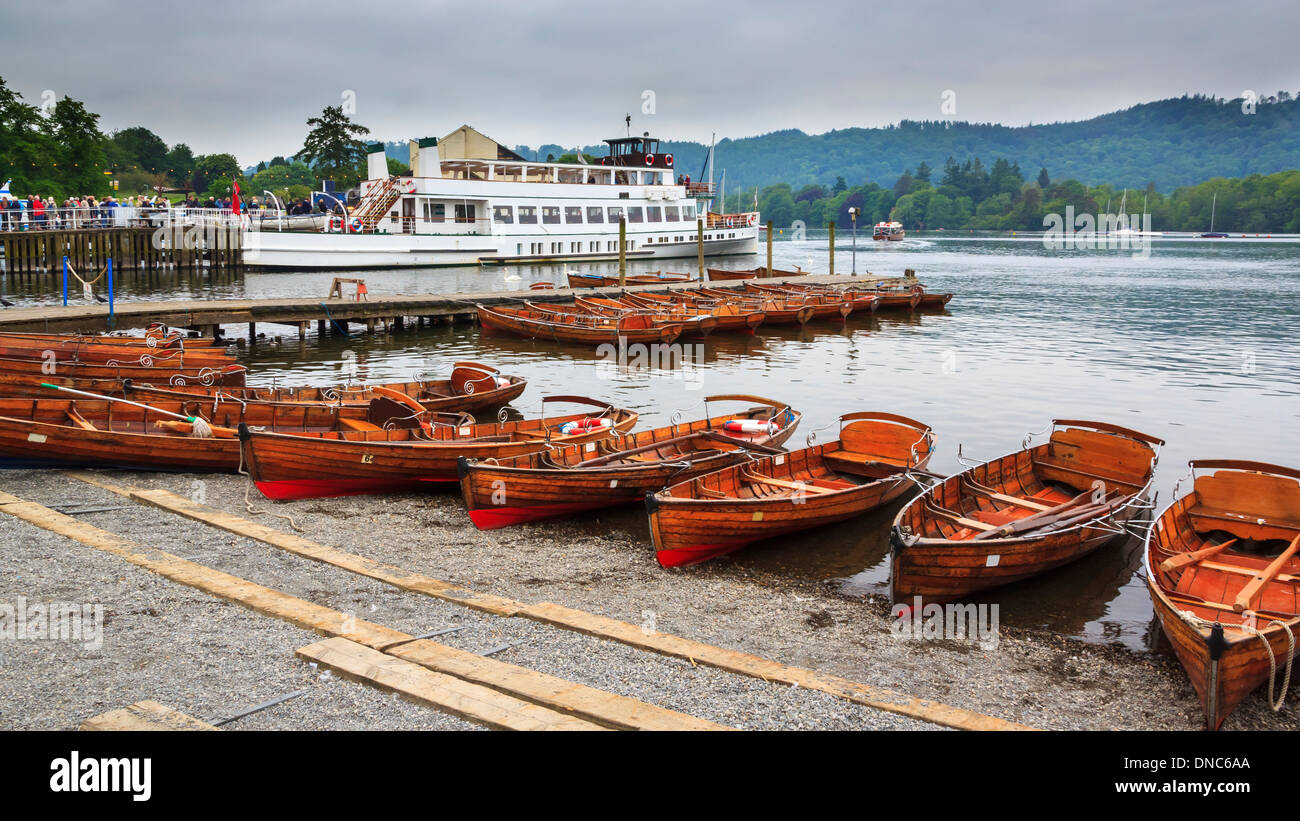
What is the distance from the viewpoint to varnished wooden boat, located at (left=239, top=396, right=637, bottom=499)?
1284cm

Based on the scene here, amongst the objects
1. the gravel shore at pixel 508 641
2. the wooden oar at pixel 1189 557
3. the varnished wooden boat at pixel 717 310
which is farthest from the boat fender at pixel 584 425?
the varnished wooden boat at pixel 717 310

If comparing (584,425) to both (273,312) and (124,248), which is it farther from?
(124,248)

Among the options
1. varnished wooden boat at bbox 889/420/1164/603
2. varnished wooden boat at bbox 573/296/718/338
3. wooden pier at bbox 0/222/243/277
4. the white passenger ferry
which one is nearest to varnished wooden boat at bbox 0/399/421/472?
varnished wooden boat at bbox 889/420/1164/603

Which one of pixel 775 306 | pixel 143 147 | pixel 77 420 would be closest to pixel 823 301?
pixel 775 306

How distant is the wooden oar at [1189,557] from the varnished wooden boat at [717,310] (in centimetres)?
2295

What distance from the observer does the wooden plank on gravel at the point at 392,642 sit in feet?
21.2

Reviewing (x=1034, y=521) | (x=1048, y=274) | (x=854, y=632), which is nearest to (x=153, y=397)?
(x=854, y=632)

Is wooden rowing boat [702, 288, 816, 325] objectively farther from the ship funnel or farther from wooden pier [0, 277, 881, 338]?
the ship funnel

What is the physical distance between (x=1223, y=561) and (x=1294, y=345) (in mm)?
27802

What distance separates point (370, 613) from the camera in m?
8.65

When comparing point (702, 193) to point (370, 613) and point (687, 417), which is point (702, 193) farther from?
point (370, 613)

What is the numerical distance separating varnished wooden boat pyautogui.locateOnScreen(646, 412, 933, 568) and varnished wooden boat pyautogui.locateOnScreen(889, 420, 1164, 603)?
4.15 ft
